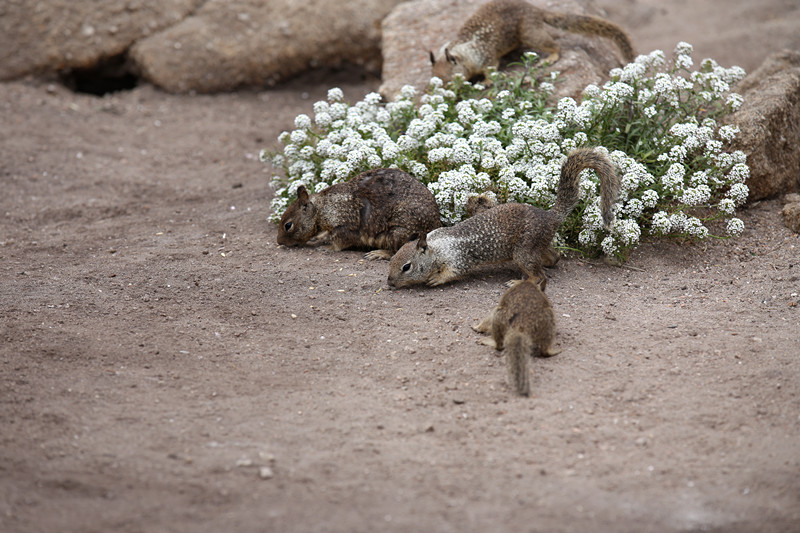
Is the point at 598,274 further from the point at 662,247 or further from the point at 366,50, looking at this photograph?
the point at 366,50

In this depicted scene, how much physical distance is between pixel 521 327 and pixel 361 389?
1170mm

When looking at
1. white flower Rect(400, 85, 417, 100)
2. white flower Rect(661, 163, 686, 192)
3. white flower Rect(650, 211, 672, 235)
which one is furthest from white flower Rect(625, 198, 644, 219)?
white flower Rect(400, 85, 417, 100)

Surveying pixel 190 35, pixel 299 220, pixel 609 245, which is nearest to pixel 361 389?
pixel 299 220

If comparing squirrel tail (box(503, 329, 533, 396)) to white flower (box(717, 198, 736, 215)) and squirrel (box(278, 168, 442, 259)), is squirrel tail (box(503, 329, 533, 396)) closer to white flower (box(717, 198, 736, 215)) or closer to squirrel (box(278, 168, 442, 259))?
squirrel (box(278, 168, 442, 259))

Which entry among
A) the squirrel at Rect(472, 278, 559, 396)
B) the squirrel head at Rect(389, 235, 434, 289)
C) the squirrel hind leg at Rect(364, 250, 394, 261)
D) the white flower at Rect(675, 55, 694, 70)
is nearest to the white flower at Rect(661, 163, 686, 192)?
the white flower at Rect(675, 55, 694, 70)

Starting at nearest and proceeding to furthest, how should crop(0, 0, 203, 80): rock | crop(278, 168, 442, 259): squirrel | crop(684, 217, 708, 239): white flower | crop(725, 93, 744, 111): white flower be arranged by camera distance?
1. crop(684, 217, 708, 239): white flower
2. crop(278, 168, 442, 259): squirrel
3. crop(725, 93, 744, 111): white flower
4. crop(0, 0, 203, 80): rock

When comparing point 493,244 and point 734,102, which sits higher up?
point 734,102

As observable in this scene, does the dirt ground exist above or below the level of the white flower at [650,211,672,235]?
below

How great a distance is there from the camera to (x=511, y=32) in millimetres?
8773

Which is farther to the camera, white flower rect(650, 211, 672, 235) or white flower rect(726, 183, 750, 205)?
white flower rect(726, 183, 750, 205)

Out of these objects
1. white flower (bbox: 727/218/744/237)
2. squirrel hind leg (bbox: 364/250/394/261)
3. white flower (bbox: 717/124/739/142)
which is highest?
white flower (bbox: 717/124/739/142)

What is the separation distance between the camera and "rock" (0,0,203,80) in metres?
11.2

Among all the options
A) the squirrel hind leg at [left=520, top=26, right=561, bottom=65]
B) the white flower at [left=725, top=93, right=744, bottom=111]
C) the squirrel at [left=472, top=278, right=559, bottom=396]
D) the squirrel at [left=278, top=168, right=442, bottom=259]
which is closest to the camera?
the squirrel at [left=472, top=278, right=559, bottom=396]

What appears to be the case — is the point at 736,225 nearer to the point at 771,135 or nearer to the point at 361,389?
the point at 771,135
